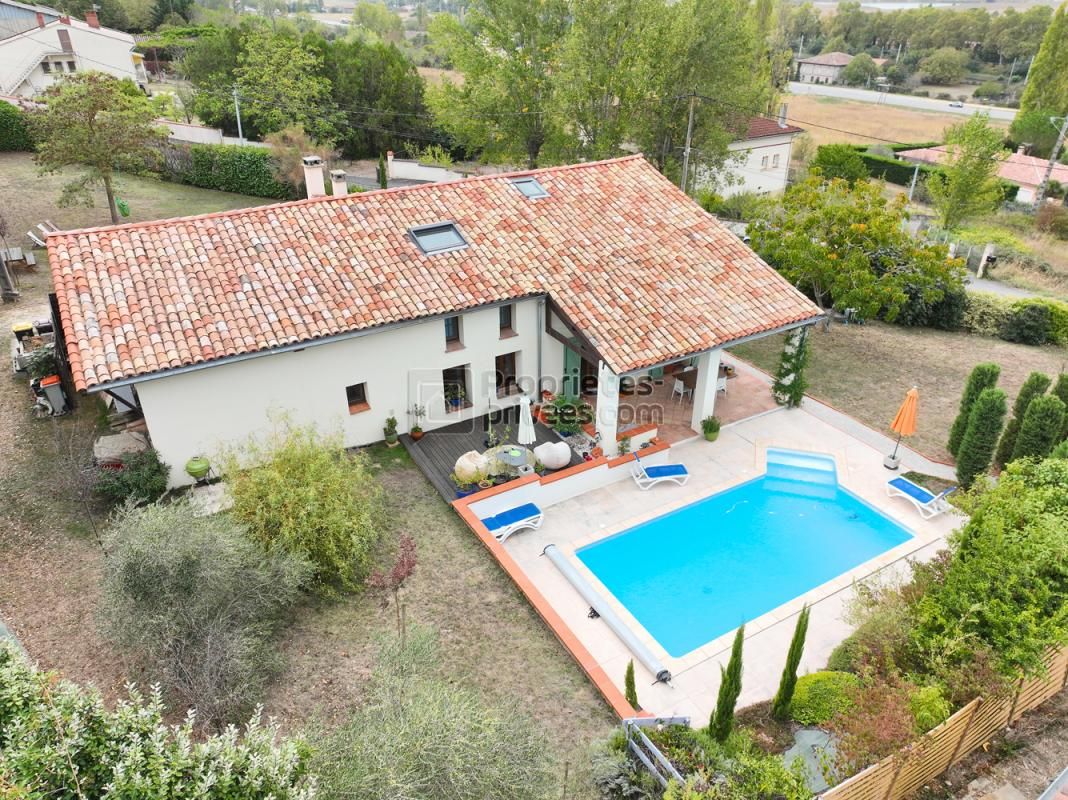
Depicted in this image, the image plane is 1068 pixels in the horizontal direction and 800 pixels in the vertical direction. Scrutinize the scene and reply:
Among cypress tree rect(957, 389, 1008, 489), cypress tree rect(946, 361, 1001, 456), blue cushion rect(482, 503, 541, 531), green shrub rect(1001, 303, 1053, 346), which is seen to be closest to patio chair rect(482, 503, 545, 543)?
blue cushion rect(482, 503, 541, 531)

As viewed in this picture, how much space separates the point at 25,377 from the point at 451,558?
14890mm

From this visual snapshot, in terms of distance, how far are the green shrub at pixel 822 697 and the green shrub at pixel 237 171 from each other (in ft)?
125

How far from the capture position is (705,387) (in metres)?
19.8

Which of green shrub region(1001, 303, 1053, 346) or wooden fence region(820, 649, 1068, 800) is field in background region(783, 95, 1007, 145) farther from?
wooden fence region(820, 649, 1068, 800)

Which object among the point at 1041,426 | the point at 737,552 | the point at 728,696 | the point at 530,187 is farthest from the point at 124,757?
the point at 1041,426

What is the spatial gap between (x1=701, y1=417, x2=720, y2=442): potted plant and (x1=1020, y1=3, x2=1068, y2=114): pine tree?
2416 inches

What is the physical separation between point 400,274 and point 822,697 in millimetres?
13064

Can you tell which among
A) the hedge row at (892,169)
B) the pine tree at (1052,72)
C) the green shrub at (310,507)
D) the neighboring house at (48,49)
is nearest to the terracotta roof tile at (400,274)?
the green shrub at (310,507)

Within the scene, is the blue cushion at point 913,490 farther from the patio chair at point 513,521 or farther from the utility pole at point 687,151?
the utility pole at point 687,151

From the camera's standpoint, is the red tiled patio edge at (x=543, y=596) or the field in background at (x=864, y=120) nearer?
the red tiled patio edge at (x=543, y=596)

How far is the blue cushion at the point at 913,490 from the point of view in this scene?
17.5 meters

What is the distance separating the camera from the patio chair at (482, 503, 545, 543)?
16.3m

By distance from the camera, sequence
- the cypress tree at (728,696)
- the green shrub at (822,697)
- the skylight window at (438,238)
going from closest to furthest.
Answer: the cypress tree at (728,696), the green shrub at (822,697), the skylight window at (438,238)

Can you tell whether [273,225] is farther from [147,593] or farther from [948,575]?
[948,575]
